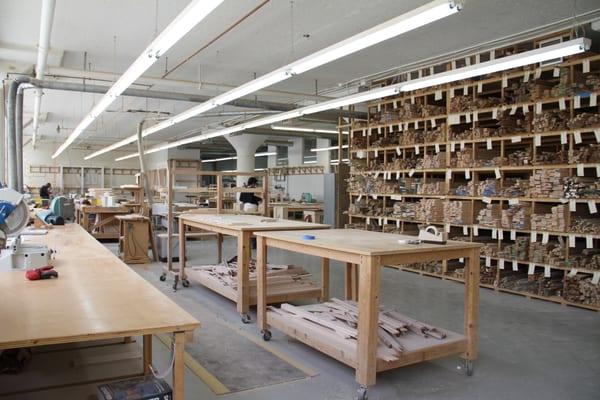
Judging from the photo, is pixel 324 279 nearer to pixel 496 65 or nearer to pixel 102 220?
pixel 496 65

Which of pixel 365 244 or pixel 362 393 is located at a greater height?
pixel 365 244

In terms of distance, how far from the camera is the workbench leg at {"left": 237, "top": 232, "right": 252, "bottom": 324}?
483 cm

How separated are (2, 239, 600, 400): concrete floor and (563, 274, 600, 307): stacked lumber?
0.19 meters

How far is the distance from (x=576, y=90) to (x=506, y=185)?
150 centimetres

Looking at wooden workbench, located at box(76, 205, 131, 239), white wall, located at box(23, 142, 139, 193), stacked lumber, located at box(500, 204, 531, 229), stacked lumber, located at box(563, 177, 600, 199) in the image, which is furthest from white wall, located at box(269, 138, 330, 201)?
stacked lumber, located at box(563, 177, 600, 199)

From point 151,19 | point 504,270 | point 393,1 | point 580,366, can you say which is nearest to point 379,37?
point 393,1

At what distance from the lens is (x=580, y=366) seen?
385 cm

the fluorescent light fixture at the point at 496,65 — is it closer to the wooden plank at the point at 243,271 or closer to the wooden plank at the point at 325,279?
the wooden plank at the point at 325,279

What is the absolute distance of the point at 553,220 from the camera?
595 cm

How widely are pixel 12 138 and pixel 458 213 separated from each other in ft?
22.8

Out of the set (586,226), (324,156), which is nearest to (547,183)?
(586,226)

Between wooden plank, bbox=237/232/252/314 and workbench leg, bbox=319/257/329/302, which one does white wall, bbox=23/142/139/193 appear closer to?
wooden plank, bbox=237/232/252/314

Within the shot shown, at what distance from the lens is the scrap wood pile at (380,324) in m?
3.46

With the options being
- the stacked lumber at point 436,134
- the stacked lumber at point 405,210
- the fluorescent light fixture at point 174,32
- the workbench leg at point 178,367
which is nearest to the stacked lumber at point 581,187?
the stacked lumber at point 436,134
